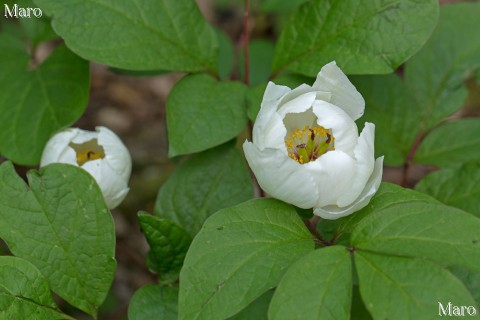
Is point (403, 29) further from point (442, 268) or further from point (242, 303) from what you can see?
point (242, 303)

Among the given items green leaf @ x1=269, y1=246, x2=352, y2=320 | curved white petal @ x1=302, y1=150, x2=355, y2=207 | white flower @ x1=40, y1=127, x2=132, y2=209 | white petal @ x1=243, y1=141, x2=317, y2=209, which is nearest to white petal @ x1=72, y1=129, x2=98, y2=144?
white flower @ x1=40, y1=127, x2=132, y2=209

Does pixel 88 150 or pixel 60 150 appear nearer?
pixel 60 150

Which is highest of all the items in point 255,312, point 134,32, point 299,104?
point 134,32

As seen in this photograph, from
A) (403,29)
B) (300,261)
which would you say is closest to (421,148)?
(403,29)

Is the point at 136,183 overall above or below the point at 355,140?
below

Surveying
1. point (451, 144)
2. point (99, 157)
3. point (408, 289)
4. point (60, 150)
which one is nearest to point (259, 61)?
point (451, 144)

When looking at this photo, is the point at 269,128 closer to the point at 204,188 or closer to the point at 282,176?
the point at 282,176
